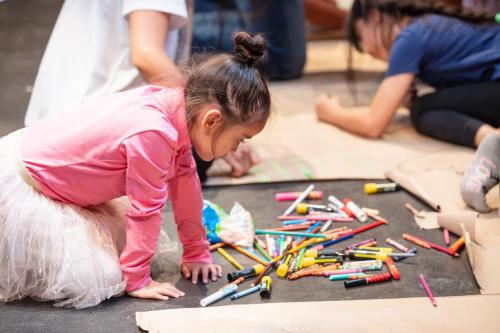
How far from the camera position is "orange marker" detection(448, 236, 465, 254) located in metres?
1.48

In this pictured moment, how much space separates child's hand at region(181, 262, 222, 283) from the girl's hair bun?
1.57 ft

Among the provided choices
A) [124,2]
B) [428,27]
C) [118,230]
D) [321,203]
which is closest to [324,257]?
[321,203]

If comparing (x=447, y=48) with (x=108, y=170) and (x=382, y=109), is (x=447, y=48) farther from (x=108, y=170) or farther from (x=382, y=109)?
(x=108, y=170)

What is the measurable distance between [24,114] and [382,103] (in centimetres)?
126

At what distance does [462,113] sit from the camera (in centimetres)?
220

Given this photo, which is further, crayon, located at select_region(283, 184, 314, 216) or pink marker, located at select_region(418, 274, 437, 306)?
crayon, located at select_region(283, 184, 314, 216)

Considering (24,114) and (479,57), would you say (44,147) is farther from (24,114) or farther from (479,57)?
(479,57)

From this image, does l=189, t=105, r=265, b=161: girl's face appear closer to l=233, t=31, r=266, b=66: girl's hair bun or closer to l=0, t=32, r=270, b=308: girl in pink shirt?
l=0, t=32, r=270, b=308: girl in pink shirt

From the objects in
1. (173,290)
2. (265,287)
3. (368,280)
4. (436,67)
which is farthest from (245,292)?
(436,67)

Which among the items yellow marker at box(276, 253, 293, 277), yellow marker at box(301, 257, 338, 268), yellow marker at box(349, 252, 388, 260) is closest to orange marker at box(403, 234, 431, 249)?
yellow marker at box(349, 252, 388, 260)

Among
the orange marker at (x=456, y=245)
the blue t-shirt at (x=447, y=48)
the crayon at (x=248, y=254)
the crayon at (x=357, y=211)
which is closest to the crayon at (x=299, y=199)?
the crayon at (x=357, y=211)

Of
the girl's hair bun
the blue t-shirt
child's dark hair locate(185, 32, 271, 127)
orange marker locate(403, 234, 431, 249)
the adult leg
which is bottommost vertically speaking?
orange marker locate(403, 234, 431, 249)

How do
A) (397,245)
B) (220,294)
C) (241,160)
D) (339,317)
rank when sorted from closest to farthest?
1. (339,317)
2. (220,294)
3. (397,245)
4. (241,160)

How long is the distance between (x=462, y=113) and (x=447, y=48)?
0.83 ft
